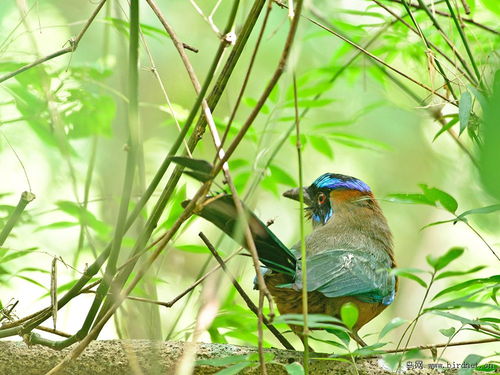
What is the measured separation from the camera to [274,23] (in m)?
5.88

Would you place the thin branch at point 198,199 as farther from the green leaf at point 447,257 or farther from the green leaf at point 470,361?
the green leaf at point 470,361

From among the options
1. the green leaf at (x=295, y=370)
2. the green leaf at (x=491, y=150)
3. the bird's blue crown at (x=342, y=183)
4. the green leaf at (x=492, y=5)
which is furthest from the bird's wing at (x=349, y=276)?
the green leaf at (x=491, y=150)

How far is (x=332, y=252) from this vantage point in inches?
115

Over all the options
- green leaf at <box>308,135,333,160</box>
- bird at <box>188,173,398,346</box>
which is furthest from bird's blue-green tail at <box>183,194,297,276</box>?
green leaf at <box>308,135,333,160</box>

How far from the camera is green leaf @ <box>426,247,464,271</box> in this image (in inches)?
58.4

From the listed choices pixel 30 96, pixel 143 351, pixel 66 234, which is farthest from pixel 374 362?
pixel 66 234

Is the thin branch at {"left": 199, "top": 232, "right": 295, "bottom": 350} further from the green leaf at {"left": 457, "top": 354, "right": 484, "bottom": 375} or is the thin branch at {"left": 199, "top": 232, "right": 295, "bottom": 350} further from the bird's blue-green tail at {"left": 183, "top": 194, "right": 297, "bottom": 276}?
the green leaf at {"left": 457, "top": 354, "right": 484, "bottom": 375}

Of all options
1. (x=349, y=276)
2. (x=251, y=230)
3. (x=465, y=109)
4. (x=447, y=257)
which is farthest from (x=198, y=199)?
(x=349, y=276)

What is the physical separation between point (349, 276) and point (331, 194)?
0.91 m

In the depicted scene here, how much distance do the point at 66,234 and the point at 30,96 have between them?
9.18 feet

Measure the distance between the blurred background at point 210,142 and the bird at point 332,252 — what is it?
15cm

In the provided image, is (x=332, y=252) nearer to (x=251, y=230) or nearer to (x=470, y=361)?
(x=251, y=230)

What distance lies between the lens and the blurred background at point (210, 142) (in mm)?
2449

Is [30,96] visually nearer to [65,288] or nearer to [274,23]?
[65,288]
